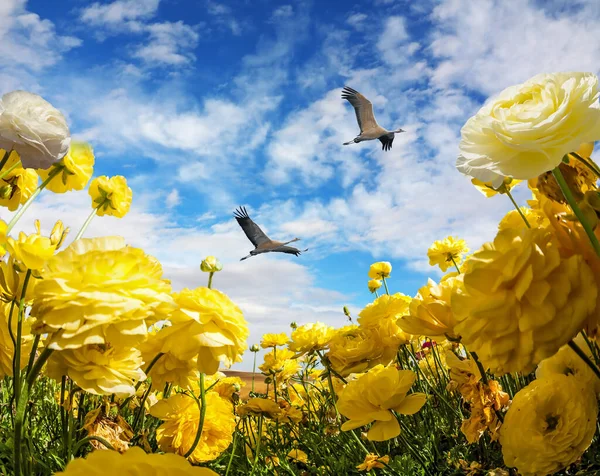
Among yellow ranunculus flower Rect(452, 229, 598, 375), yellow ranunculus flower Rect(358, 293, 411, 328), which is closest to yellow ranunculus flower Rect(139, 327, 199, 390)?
yellow ranunculus flower Rect(452, 229, 598, 375)

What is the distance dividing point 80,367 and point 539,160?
789 mm

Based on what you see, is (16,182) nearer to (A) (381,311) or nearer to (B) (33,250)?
(B) (33,250)

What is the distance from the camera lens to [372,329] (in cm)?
167

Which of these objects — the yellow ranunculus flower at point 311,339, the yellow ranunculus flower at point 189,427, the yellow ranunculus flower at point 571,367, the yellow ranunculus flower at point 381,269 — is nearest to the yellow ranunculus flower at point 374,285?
the yellow ranunculus flower at point 381,269

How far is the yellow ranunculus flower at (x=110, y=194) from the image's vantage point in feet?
6.57

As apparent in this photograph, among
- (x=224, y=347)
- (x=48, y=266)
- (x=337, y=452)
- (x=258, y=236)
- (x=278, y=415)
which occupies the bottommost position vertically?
(x=337, y=452)

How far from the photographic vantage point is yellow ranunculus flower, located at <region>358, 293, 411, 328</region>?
1663 millimetres

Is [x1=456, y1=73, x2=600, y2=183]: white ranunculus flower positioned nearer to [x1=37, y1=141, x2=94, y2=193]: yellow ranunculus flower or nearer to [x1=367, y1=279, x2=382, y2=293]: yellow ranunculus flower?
[x1=37, y1=141, x2=94, y2=193]: yellow ranunculus flower

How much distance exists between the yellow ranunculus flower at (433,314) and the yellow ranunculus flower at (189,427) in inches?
26.1

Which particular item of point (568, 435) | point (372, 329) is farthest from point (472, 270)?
point (372, 329)

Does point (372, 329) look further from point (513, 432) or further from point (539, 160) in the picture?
point (539, 160)

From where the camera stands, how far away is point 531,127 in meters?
0.69

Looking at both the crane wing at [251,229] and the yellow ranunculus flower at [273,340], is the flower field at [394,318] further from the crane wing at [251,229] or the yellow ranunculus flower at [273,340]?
the crane wing at [251,229]

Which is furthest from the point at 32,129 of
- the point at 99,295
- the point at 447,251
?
the point at 447,251
